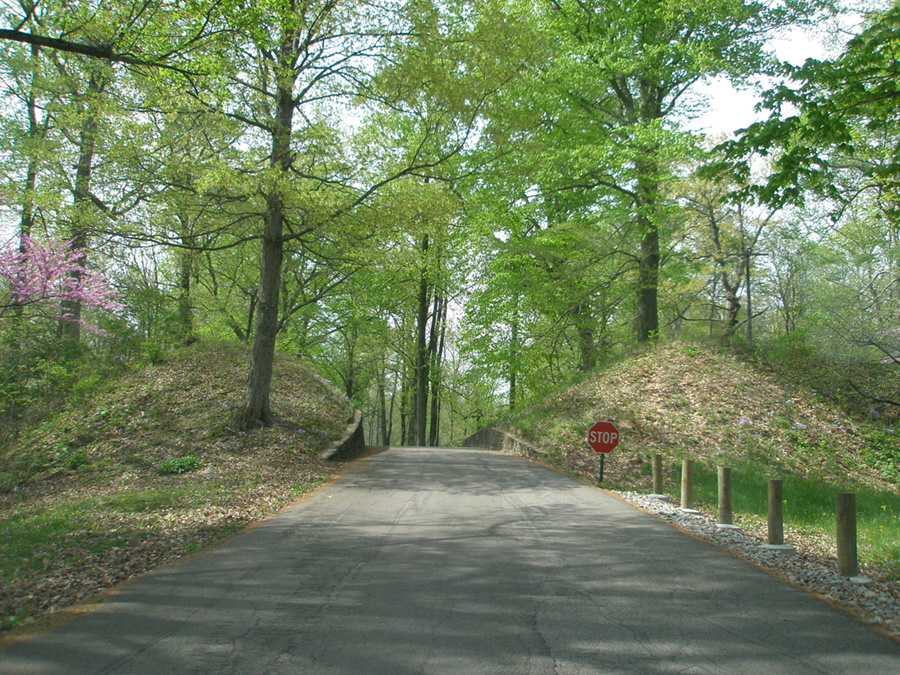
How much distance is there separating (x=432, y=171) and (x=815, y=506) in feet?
33.6

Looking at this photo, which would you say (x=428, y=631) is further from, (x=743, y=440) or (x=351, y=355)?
(x=351, y=355)

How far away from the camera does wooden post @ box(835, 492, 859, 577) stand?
5.71m

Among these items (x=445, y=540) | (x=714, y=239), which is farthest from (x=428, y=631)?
(x=714, y=239)

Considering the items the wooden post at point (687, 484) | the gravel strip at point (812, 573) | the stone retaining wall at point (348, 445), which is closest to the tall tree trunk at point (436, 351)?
the stone retaining wall at point (348, 445)

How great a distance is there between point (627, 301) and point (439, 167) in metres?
16.3

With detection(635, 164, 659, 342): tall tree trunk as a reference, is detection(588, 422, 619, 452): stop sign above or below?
below

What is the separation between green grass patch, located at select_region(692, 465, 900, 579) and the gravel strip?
2.64 ft

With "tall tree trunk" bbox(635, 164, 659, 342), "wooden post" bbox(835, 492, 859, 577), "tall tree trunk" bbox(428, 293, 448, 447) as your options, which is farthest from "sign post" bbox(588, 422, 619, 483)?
"tall tree trunk" bbox(428, 293, 448, 447)

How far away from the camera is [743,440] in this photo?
46.3ft

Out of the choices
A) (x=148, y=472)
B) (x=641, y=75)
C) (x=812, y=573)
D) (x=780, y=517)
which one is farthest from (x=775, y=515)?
(x=641, y=75)

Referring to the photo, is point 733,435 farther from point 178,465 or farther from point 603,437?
point 178,465

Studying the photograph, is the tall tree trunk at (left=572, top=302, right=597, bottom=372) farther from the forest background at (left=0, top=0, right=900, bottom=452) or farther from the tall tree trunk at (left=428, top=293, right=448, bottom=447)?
the tall tree trunk at (left=428, top=293, right=448, bottom=447)

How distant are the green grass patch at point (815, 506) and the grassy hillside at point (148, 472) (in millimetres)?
7658

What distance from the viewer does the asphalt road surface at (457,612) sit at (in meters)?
3.62
